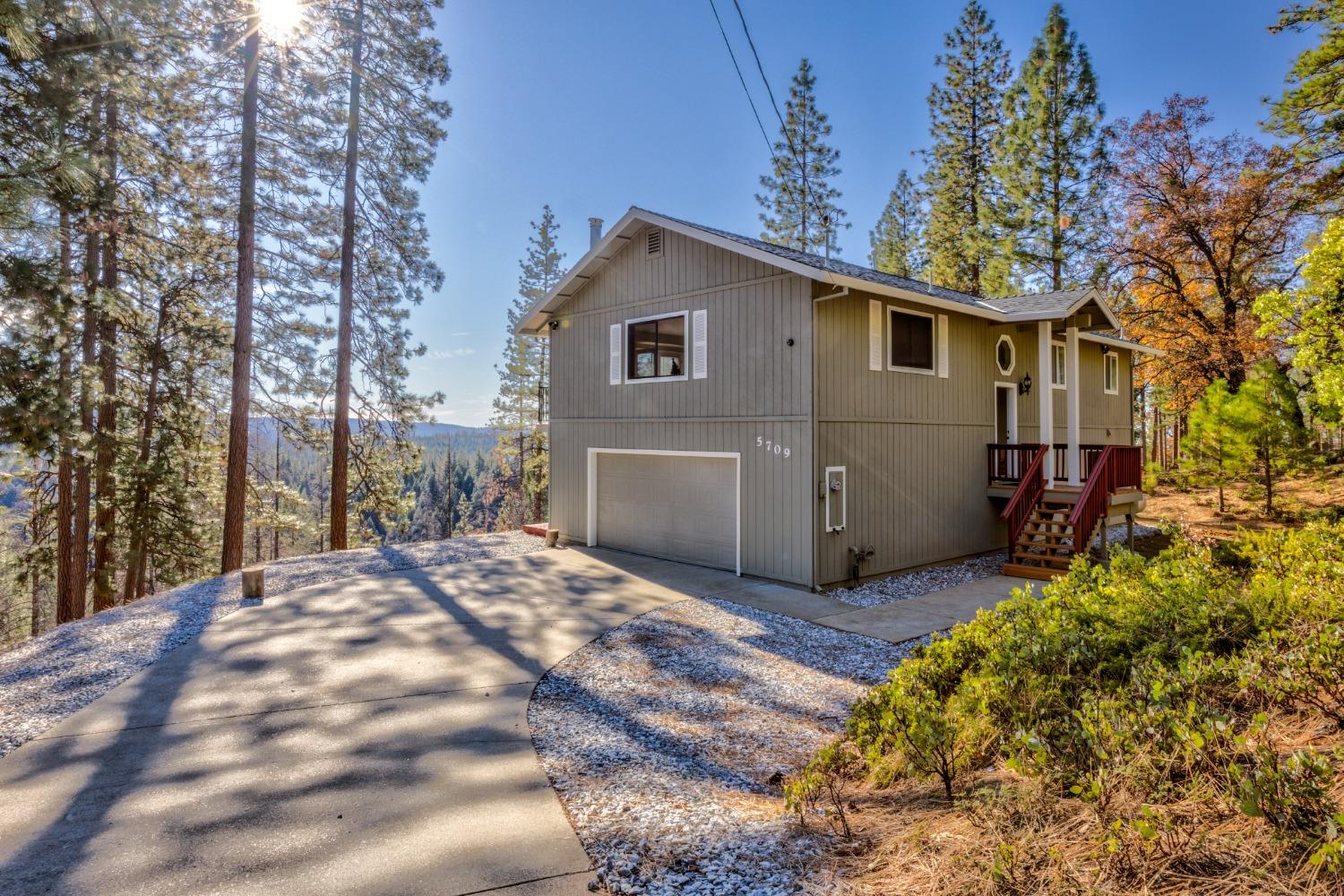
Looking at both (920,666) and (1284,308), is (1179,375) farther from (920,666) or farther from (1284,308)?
(920,666)

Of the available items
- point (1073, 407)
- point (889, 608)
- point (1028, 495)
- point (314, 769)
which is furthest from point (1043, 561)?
point (314, 769)

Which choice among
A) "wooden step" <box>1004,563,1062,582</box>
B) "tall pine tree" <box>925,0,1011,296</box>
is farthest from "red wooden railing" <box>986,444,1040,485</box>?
"tall pine tree" <box>925,0,1011,296</box>

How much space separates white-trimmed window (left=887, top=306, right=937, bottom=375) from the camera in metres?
10.2

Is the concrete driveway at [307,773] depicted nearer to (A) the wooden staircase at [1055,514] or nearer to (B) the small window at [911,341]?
(B) the small window at [911,341]

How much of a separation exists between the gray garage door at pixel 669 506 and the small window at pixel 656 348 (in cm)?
147

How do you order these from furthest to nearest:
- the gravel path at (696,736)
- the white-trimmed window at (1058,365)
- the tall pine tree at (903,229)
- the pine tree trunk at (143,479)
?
the tall pine tree at (903,229), the white-trimmed window at (1058,365), the pine tree trunk at (143,479), the gravel path at (696,736)

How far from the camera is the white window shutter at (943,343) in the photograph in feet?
35.8

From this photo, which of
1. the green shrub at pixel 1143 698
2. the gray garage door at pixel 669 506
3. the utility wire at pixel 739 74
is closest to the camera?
the green shrub at pixel 1143 698

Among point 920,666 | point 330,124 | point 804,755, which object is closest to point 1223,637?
point 920,666

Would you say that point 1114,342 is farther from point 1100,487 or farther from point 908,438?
point 908,438

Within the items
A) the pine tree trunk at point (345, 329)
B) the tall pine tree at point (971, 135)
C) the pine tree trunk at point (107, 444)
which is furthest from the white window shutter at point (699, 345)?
the tall pine tree at point (971, 135)

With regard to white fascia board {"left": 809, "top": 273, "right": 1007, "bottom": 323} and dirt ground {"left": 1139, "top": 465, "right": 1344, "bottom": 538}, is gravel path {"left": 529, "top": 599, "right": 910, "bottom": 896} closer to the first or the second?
white fascia board {"left": 809, "top": 273, "right": 1007, "bottom": 323}

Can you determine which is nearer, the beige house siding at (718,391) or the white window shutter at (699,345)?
the beige house siding at (718,391)

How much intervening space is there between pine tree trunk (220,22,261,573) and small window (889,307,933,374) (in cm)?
1119
